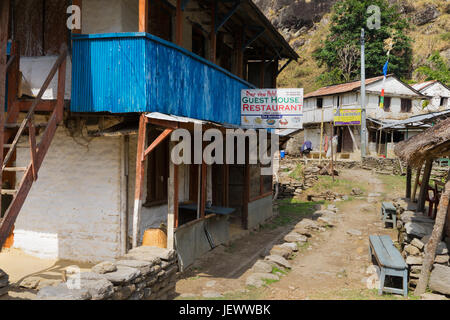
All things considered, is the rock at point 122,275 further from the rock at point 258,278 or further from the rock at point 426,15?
the rock at point 426,15

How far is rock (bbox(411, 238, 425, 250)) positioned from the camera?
770cm

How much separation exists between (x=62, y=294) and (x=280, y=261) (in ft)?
19.3

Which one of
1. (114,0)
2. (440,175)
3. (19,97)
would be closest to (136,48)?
(114,0)

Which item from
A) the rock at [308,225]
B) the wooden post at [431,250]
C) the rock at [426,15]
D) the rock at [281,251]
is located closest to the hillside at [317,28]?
the rock at [426,15]

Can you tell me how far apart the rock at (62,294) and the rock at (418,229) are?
7421 millimetres

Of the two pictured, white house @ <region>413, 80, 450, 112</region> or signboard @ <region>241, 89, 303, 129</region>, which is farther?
white house @ <region>413, 80, 450, 112</region>

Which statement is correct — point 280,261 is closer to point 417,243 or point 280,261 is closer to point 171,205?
point 417,243

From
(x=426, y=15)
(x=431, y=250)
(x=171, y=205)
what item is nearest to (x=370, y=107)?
(x=426, y=15)

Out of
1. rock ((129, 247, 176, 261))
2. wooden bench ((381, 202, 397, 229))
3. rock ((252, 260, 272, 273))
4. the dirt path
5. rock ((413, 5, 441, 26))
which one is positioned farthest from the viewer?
rock ((413, 5, 441, 26))

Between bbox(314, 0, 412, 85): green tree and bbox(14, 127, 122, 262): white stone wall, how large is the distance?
124ft

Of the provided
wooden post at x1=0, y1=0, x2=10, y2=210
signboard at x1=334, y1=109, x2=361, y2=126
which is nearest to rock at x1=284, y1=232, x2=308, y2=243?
wooden post at x1=0, y1=0, x2=10, y2=210

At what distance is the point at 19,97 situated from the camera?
22.6ft

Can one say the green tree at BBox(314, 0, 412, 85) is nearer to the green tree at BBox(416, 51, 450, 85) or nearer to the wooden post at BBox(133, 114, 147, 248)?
the green tree at BBox(416, 51, 450, 85)

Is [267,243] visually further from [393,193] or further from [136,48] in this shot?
[393,193]
